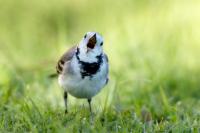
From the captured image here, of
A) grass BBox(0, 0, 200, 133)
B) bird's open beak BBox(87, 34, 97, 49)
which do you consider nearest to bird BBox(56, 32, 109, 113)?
bird's open beak BBox(87, 34, 97, 49)

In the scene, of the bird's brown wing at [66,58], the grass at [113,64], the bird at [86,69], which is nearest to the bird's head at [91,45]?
the bird at [86,69]

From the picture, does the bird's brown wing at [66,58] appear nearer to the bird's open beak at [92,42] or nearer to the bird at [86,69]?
the bird at [86,69]

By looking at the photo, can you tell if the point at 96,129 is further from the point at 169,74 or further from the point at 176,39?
the point at 176,39

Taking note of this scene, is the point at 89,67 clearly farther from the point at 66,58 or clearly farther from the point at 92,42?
the point at 66,58

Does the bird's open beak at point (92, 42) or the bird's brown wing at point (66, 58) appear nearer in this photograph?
the bird's open beak at point (92, 42)

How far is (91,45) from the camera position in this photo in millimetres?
5086

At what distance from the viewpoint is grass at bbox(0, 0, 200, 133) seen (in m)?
5.03

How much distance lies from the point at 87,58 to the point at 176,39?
305 centimetres

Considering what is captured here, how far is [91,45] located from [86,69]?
0.19 meters

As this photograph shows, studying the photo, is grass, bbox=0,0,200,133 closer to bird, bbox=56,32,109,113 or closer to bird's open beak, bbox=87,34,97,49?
bird, bbox=56,32,109,113

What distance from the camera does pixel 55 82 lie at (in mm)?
7363

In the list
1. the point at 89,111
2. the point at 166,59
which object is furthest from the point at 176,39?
the point at 89,111

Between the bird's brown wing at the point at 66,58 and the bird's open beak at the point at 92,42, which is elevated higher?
the bird's open beak at the point at 92,42

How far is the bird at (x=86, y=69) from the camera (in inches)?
201
